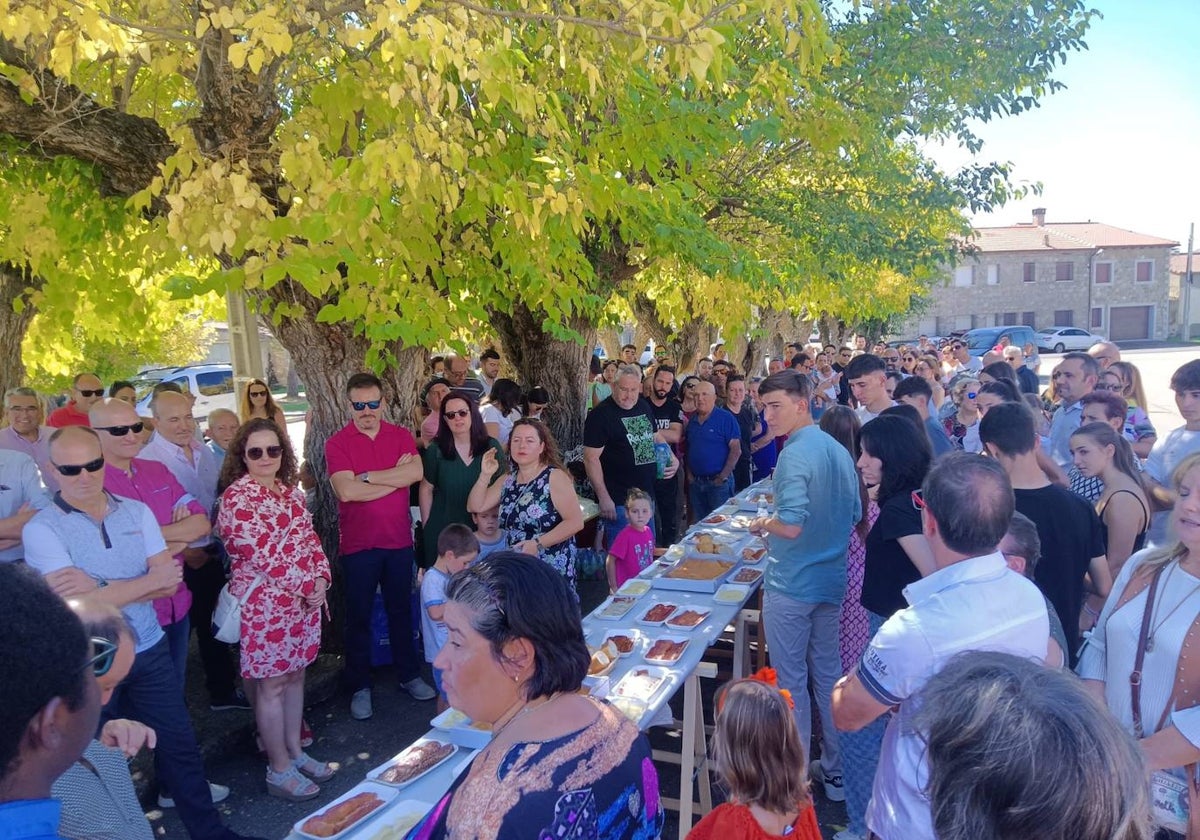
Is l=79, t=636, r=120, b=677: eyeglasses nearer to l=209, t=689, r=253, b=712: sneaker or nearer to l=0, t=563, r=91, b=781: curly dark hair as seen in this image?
l=0, t=563, r=91, b=781: curly dark hair

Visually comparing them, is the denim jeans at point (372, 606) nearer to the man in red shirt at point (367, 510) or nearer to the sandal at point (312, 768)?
the man in red shirt at point (367, 510)

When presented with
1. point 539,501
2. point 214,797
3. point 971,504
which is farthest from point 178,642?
point 971,504

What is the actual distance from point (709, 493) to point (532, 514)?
352 cm

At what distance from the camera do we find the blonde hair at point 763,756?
8.04ft

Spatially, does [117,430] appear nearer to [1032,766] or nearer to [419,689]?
[419,689]

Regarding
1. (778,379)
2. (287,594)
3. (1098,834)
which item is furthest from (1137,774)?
(287,594)

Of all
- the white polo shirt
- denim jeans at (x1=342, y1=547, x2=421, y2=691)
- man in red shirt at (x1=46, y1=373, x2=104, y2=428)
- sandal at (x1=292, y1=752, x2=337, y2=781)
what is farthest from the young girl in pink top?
man in red shirt at (x1=46, y1=373, x2=104, y2=428)

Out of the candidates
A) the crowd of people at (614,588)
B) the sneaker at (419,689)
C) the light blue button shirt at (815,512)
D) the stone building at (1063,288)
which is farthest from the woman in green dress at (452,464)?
the stone building at (1063,288)

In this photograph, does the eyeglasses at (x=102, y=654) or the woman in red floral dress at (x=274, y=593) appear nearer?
the eyeglasses at (x=102, y=654)

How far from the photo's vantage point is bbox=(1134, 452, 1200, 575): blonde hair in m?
2.32

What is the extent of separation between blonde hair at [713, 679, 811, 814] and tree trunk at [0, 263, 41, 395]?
294 inches

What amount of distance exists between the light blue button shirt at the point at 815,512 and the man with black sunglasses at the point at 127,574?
2.87 m

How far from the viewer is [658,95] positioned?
5.71m

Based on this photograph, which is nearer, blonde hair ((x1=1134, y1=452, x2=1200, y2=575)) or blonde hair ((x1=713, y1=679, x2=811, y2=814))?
blonde hair ((x1=1134, y1=452, x2=1200, y2=575))
